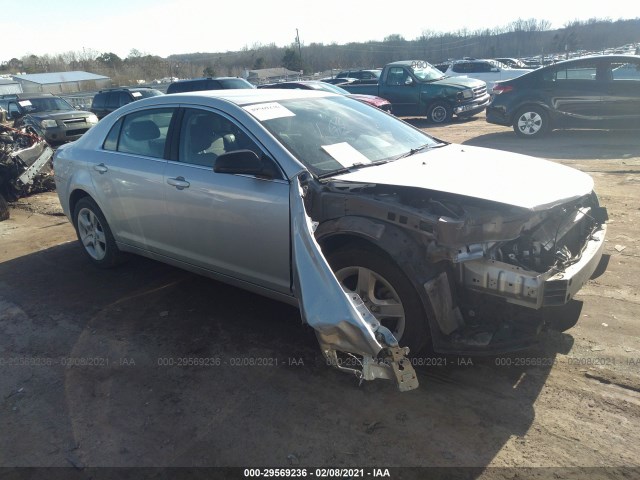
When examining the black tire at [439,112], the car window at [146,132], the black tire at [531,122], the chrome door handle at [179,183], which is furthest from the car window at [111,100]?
the chrome door handle at [179,183]

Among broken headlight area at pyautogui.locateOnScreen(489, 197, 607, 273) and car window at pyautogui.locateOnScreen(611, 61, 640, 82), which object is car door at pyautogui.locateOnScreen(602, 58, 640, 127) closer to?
car window at pyautogui.locateOnScreen(611, 61, 640, 82)

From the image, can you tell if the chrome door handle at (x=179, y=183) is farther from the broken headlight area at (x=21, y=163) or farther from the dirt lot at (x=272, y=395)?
the broken headlight area at (x=21, y=163)

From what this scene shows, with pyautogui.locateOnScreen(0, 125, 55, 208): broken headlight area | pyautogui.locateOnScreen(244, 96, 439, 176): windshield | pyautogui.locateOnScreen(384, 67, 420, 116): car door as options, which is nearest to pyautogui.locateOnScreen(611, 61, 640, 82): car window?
pyautogui.locateOnScreen(384, 67, 420, 116): car door

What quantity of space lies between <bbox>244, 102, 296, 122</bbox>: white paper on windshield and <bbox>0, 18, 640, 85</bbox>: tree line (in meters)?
59.2

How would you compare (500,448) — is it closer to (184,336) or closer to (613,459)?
(613,459)

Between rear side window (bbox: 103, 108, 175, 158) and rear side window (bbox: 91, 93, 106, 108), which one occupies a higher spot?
rear side window (bbox: 103, 108, 175, 158)

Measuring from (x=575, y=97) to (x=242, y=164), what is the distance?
31.9 feet

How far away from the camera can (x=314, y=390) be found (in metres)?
3.20

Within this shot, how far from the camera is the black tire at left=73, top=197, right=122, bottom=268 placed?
17.2 feet

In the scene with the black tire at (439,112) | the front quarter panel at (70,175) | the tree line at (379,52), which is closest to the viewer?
the front quarter panel at (70,175)

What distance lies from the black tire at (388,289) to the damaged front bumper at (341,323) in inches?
14.6

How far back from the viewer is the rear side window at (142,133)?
14.6 feet

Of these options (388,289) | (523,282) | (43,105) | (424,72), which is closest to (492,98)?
(424,72)

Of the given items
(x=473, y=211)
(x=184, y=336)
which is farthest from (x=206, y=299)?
(x=473, y=211)
